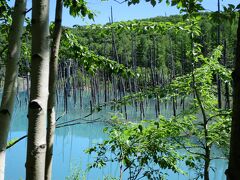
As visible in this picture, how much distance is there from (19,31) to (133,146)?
245cm

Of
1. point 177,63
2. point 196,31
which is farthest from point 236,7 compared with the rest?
point 177,63

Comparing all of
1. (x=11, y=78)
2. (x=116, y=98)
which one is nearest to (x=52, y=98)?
(x=11, y=78)

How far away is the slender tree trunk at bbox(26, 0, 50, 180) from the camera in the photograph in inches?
38.0

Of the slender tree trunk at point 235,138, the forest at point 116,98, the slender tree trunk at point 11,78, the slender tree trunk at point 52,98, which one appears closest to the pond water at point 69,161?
the forest at point 116,98

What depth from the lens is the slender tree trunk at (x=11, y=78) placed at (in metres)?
1.21

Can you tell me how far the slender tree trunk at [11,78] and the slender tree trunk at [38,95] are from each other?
0.27 metres

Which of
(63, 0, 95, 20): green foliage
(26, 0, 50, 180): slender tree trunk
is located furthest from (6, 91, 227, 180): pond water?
(26, 0, 50, 180): slender tree trunk

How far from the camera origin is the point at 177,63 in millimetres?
77062

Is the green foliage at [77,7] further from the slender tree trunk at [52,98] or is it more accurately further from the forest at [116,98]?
the slender tree trunk at [52,98]

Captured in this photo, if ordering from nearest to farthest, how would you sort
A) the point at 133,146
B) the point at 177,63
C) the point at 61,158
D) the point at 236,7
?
the point at 236,7 → the point at 133,146 → the point at 61,158 → the point at 177,63

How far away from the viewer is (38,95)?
984 mm

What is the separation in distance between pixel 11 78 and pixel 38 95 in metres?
0.33

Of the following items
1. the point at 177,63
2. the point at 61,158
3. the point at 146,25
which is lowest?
the point at 61,158

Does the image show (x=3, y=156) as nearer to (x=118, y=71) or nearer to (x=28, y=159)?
(x=28, y=159)
